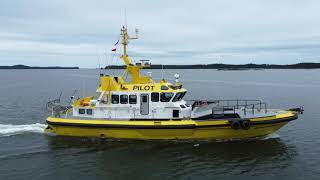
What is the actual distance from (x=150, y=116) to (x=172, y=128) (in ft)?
4.38

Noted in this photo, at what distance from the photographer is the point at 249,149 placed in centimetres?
1697

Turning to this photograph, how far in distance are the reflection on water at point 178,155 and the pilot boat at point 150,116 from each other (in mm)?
420

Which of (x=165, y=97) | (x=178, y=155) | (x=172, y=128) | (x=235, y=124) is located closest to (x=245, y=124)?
(x=235, y=124)

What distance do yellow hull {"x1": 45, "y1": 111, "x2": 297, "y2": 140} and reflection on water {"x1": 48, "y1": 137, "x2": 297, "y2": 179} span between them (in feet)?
1.26

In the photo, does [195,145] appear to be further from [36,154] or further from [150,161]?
[36,154]

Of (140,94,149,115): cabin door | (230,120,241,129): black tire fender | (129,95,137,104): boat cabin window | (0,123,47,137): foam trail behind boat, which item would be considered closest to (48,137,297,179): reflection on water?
(230,120,241,129): black tire fender

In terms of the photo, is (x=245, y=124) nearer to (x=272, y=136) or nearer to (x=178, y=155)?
(x=272, y=136)

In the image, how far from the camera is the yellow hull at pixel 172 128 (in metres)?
17.2

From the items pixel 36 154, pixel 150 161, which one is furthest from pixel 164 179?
pixel 36 154

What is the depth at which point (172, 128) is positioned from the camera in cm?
1731

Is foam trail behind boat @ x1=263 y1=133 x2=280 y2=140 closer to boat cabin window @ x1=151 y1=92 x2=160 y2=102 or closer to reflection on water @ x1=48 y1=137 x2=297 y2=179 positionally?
reflection on water @ x1=48 y1=137 x2=297 y2=179

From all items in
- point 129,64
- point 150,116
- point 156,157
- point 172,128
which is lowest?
point 156,157

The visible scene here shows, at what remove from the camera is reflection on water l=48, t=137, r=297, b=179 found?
14.4 metres

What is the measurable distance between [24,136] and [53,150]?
307 cm
